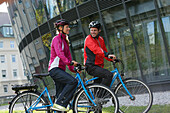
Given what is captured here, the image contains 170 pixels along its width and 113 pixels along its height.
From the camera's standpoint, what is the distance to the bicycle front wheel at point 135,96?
13.9 ft

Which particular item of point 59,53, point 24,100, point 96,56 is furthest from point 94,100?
point 24,100

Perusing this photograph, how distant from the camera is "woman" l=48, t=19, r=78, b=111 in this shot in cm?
416

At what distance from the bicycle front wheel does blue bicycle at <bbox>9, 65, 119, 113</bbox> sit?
0.31 m

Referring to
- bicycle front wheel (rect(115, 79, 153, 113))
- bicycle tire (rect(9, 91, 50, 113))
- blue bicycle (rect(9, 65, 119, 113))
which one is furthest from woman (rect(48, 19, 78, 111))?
bicycle front wheel (rect(115, 79, 153, 113))

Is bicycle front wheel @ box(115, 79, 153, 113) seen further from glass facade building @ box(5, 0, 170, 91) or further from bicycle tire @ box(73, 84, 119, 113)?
glass facade building @ box(5, 0, 170, 91)

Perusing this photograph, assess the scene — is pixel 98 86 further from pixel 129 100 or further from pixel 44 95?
pixel 44 95

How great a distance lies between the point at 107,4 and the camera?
35.4 ft

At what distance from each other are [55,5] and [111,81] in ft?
30.3

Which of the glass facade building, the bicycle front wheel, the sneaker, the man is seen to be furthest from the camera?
the glass facade building

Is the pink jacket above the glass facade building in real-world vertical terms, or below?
below

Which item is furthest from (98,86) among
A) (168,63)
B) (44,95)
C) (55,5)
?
(55,5)

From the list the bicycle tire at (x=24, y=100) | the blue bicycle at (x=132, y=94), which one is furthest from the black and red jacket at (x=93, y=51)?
the bicycle tire at (x=24, y=100)

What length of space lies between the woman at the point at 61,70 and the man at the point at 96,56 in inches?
17.9

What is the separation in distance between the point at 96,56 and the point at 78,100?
3.25 feet
